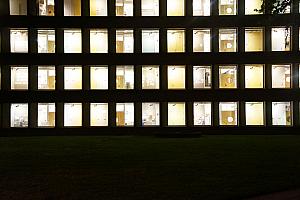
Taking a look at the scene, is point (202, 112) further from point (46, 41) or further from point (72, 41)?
point (46, 41)

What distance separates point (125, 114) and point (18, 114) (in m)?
9.00

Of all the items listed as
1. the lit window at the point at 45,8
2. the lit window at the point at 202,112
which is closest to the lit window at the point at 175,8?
the lit window at the point at 202,112

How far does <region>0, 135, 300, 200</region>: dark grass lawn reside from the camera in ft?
43.9

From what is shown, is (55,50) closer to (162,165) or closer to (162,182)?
(162,165)

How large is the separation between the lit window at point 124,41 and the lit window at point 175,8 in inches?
149

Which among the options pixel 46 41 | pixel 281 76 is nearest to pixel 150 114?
pixel 46 41

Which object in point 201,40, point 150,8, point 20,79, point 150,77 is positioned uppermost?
point 150,8

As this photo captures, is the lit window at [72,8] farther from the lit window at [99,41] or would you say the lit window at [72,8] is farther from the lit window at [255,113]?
the lit window at [255,113]

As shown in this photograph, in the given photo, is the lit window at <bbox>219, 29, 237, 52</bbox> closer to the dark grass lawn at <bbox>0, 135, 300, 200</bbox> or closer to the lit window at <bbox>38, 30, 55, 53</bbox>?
the lit window at <bbox>38, 30, 55, 53</bbox>

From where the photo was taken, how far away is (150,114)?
144ft

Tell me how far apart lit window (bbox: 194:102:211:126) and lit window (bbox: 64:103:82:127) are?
9816 millimetres

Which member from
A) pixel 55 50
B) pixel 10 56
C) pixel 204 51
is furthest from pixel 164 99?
pixel 10 56

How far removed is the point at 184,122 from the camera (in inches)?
1726

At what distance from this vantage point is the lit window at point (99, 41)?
44031mm
